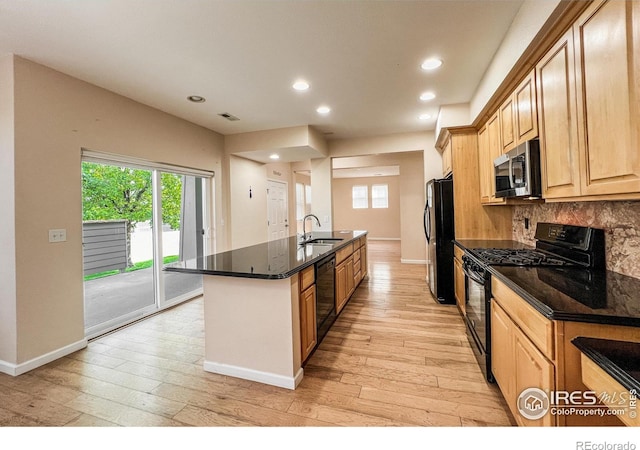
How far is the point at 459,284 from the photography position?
3320 millimetres

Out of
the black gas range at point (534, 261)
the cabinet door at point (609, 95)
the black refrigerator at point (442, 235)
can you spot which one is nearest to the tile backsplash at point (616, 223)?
the black gas range at point (534, 261)

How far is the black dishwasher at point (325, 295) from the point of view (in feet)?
8.48

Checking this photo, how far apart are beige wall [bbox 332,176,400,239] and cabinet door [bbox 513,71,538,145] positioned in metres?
8.55

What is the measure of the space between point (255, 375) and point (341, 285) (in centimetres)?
151

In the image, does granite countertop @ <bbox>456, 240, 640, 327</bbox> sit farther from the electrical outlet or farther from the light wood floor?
the electrical outlet

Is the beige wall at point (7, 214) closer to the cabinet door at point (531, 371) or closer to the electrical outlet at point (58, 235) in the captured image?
the electrical outlet at point (58, 235)

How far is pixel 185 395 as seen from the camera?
1.99 meters

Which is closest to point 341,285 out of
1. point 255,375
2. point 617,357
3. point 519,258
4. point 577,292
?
point 255,375

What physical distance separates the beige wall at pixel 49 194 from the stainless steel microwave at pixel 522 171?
3.92m

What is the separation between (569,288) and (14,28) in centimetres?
389

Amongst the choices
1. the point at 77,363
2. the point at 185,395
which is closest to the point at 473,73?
the point at 185,395

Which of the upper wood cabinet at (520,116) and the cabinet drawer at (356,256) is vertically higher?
the upper wood cabinet at (520,116)

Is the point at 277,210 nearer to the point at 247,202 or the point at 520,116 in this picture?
the point at 247,202
